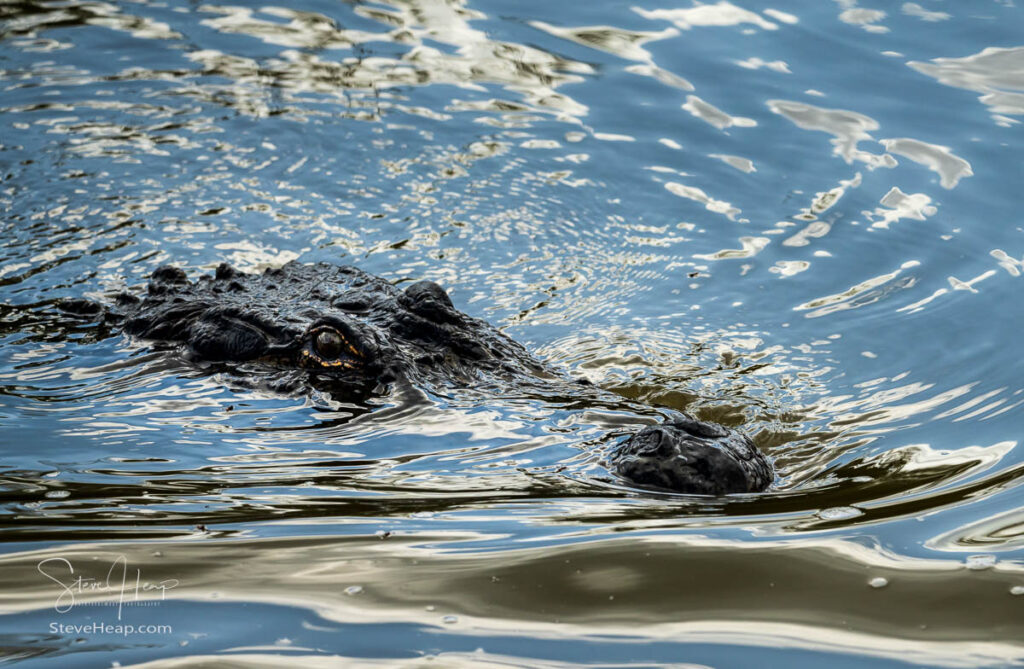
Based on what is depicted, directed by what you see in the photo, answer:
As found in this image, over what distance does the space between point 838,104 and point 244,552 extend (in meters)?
7.18

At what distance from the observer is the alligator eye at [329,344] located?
501cm

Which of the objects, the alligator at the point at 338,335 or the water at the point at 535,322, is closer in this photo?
the water at the point at 535,322

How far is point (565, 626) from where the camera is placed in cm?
254

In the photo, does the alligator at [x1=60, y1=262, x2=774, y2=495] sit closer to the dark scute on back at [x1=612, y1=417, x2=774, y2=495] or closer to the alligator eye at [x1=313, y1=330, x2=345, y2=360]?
the alligator eye at [x1=313, y1=330, x2=345, y2=360]

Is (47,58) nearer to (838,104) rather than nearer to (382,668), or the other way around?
(838,104)

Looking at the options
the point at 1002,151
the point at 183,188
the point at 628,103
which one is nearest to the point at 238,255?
the point at 183,188

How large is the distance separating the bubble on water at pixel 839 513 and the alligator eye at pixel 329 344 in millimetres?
2416

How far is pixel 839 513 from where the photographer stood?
3.26 meters

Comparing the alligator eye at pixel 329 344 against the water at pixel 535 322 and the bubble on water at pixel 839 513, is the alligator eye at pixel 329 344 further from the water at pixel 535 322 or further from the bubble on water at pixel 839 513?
the bubble on water at pixel 839 513
